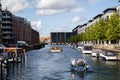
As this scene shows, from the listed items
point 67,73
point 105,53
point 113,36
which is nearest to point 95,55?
point 113,36

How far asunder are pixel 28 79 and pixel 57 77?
19.6 feet

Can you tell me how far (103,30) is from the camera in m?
172

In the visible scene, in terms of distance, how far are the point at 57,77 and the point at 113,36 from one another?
6453cm

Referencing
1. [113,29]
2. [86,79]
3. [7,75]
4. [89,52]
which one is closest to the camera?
[86,79]

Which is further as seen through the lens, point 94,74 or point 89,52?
point 89,52

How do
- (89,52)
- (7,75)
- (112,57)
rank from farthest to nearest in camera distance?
(89,52), (112,57), (7,75)

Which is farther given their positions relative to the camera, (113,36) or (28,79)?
(113,36)

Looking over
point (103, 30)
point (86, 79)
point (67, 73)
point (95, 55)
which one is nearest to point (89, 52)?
point (103, 30)

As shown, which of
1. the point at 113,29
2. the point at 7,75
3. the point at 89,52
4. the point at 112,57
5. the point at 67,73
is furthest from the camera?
the point at 89,52

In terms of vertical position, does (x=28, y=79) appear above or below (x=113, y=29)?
below

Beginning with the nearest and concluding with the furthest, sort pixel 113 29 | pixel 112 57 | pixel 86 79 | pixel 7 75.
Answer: pixel 86 79 < pixel 7 75 < pixel 112 57 < pixel 113 29

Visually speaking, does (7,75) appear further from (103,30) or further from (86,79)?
(103,30)

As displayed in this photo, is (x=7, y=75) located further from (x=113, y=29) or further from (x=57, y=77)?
(x=113, y=29)

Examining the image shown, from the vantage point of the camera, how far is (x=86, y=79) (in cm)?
6781
